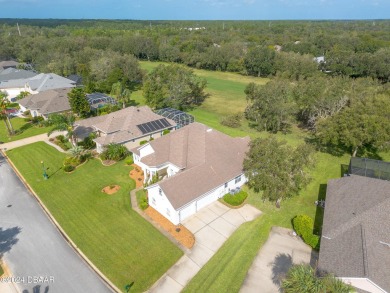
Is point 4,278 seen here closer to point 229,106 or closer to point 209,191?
point 209,191

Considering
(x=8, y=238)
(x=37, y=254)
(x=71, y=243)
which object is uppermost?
(x=71, y=243)

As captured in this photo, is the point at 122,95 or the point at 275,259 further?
the point at 122,95

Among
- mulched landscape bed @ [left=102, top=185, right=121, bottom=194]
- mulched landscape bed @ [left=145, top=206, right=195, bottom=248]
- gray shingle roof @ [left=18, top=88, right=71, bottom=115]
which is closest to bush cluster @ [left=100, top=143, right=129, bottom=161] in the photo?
mulched landscape bed @ [left=102, top=185, right=121, bottom=194]

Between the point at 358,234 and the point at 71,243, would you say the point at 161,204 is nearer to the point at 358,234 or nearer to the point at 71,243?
the point at 71,243

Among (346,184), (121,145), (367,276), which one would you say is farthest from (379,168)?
(121,145)

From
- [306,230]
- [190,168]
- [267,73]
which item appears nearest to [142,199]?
[190,168]
